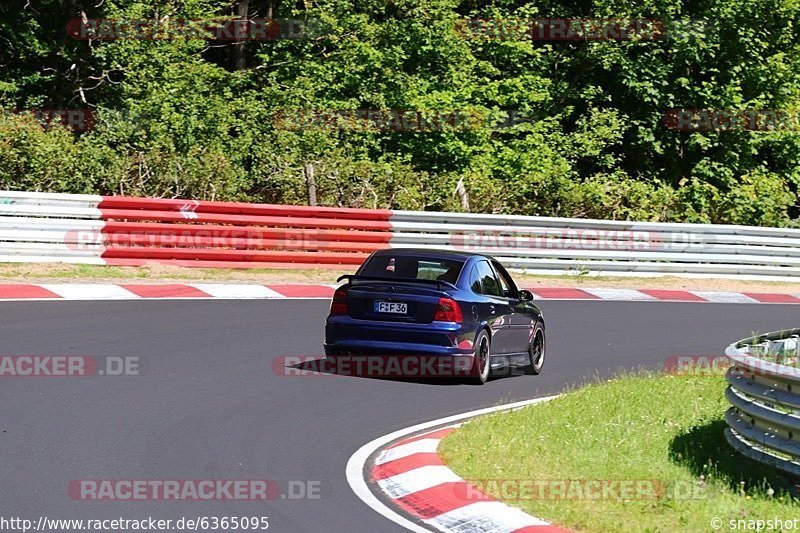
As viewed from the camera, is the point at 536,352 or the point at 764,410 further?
the point at 536,352

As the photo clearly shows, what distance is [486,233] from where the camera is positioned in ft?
79.1

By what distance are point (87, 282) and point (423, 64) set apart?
15.1 m

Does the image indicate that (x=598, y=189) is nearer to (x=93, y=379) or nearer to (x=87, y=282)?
(x=87, y=282)

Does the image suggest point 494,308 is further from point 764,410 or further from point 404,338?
point 764,410

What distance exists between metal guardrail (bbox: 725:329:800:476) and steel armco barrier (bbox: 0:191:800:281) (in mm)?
12661

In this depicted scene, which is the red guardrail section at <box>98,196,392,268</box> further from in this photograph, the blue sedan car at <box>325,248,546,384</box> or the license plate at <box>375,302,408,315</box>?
the license plate at <box>375,302,408,315</box>

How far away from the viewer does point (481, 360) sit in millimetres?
13680

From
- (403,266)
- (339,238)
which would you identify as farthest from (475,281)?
(339,238)

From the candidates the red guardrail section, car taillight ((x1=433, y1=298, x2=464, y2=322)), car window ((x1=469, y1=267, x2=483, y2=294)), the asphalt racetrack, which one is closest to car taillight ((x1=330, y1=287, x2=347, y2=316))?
the asphalt racetrack

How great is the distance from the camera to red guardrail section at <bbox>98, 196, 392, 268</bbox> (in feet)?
68.8

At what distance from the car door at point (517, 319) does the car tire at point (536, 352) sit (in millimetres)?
154

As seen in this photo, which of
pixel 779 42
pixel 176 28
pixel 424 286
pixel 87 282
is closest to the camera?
pixel 424 286

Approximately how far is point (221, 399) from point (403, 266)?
2984 mm

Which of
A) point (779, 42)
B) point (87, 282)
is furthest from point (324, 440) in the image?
point (779, 42)
